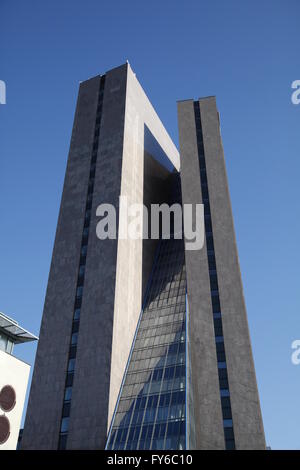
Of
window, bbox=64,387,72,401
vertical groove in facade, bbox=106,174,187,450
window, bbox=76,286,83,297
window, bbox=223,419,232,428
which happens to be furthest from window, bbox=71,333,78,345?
window, bbox=223,419,232,428

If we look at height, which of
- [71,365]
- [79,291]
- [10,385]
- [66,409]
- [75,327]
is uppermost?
[79,291]

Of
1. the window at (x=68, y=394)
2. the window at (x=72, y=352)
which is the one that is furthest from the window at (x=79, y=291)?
the window at (x=68, y=394)

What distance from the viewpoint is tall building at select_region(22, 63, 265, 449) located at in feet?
191

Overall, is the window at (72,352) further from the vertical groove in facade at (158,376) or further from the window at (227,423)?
the window at (227,423)

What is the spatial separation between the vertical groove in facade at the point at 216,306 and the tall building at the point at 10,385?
26.7 meters

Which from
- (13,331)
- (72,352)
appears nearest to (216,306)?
(72,352)

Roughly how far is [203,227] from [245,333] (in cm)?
1885

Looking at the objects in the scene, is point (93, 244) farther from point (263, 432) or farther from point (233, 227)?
point (263, 432)

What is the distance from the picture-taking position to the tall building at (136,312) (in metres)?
58.2

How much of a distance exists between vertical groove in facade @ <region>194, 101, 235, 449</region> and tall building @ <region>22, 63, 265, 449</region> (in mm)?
149

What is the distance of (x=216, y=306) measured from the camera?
6969 centimetres

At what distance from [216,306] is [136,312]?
12.0 meters

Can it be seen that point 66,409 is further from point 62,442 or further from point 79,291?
point 79,291
